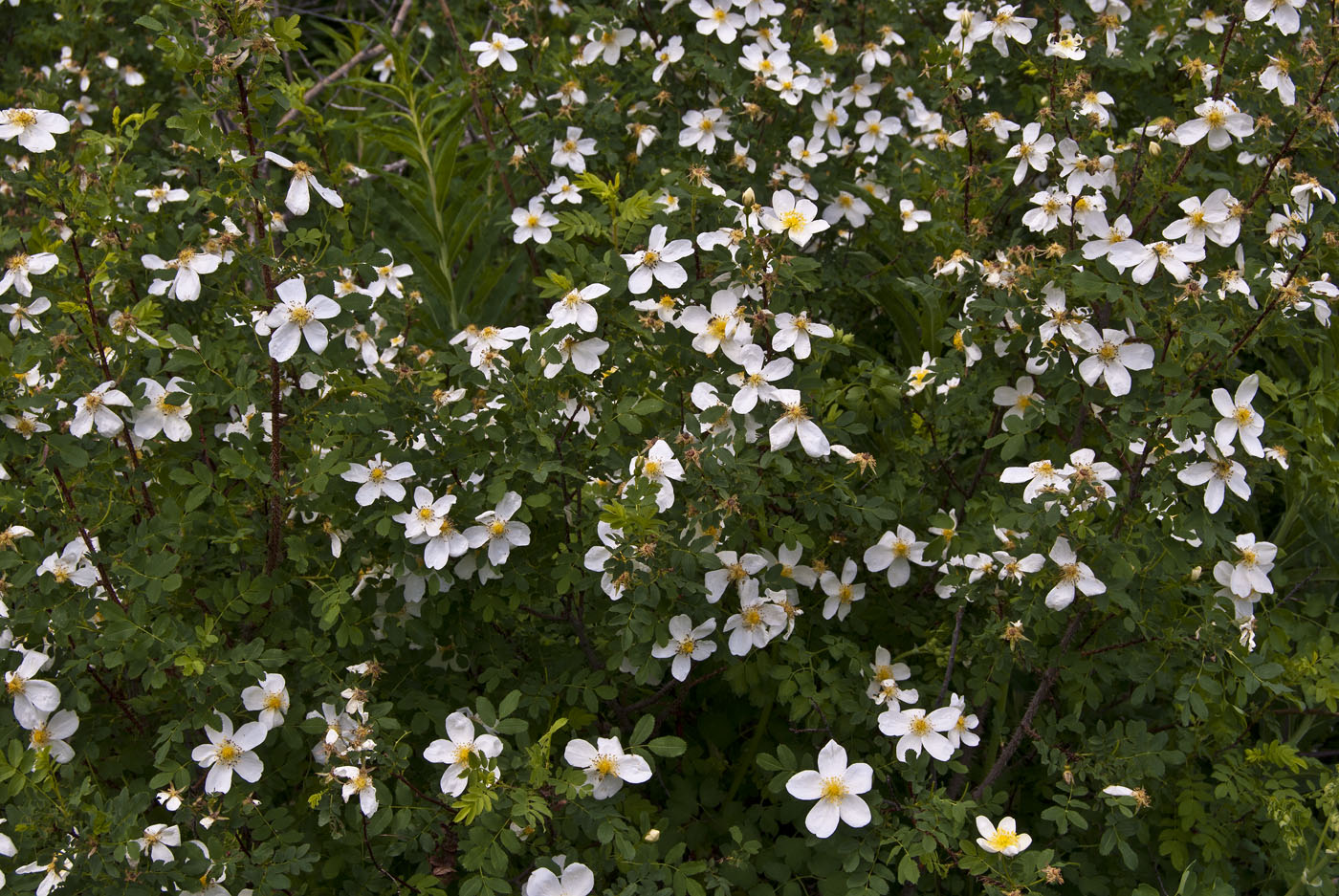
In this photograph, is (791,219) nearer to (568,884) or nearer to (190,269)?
(190,269)

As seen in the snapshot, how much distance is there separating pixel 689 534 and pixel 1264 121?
117cm

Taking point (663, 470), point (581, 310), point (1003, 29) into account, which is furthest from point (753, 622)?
point (1003, 29)

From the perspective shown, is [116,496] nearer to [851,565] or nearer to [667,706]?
[667,706]

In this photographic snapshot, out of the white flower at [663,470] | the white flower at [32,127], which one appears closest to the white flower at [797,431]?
the white flower at [663,470]

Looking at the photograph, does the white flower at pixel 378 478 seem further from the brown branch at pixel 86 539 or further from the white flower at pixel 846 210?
the white flower at pixel 846 210

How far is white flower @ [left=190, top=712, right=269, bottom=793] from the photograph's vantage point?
182cm

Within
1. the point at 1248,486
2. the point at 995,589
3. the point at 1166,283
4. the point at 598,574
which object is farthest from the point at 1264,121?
the point at 598,574

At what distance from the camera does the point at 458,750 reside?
178 cm

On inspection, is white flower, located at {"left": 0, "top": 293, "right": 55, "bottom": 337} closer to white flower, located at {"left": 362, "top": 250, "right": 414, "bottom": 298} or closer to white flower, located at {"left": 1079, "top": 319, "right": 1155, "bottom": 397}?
white flower, located at {"left": 362, "top": 250, "right": 414, "bottom": 298}

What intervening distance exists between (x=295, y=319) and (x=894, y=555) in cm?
113

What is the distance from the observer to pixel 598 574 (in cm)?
195

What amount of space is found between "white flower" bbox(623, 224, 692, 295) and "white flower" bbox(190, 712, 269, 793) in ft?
3.09

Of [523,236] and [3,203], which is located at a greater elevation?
[523,236]

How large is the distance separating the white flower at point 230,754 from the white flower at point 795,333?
1.04 m
